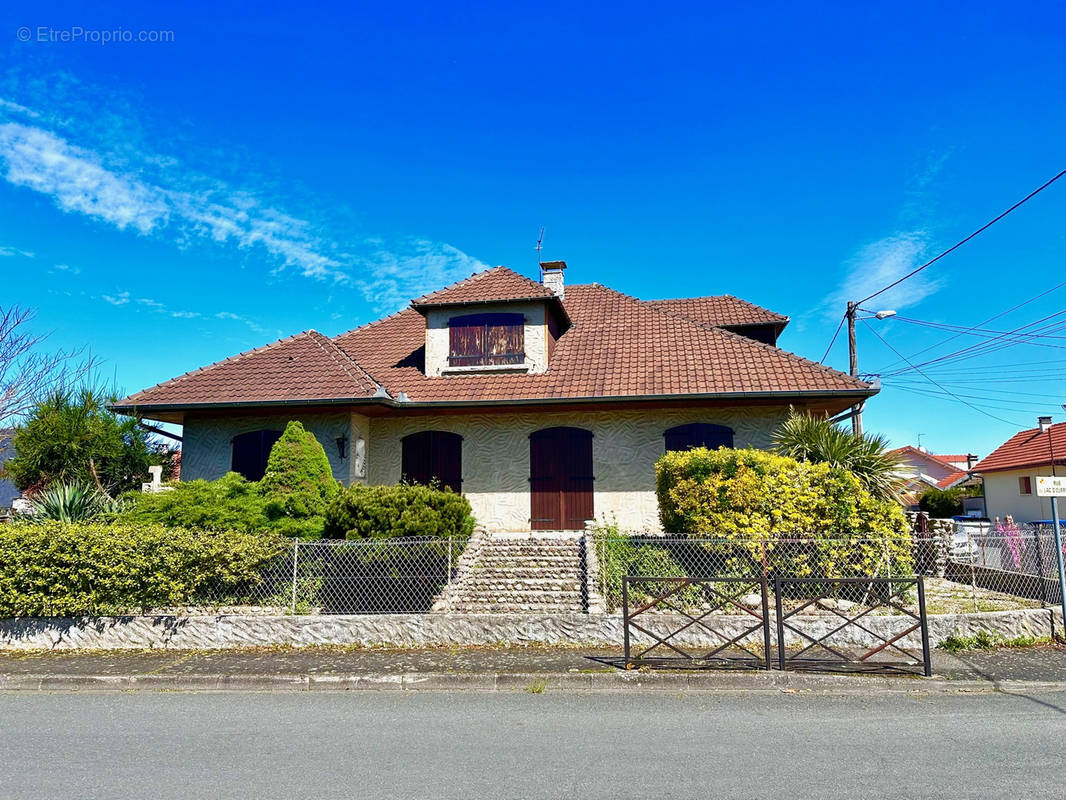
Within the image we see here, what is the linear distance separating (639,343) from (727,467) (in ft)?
21.3

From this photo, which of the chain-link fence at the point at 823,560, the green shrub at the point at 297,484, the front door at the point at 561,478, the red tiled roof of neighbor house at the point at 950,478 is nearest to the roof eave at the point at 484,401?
the front door at the point at 561,478

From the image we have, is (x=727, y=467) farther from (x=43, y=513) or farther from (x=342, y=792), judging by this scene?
(x=43, y=513)

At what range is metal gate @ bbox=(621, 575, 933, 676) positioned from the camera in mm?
7359

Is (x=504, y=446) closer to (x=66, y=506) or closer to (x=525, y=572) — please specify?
(x=525, y=572)

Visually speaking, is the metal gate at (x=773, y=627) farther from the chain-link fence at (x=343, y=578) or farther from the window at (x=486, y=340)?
the window at (x=486, y=340)

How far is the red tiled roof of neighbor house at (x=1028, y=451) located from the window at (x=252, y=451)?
27.1 metres

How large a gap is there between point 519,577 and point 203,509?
501 centimetres

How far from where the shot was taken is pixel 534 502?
14.0 metres

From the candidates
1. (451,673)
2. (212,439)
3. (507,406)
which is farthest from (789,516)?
Answer: (212,439)

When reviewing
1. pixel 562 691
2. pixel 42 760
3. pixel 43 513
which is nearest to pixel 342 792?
pixel 42 760

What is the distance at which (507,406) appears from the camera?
46.1 feet

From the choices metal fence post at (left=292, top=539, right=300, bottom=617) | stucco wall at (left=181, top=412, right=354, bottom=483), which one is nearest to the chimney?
stucco wall at (left=181, top=412, right=354, bottom=483)

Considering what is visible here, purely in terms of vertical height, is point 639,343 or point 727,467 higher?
point 639,343

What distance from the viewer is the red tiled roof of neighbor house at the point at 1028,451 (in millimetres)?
25953
